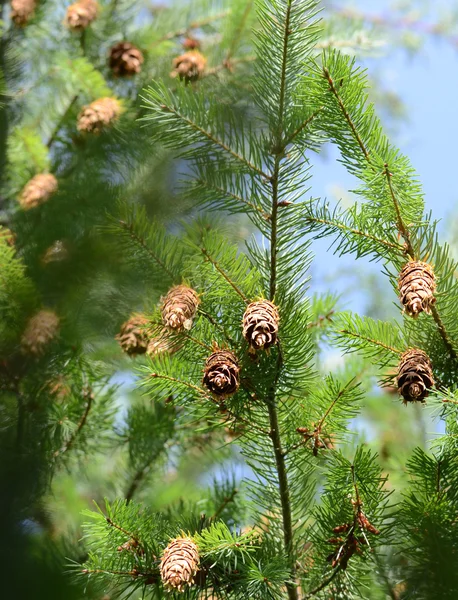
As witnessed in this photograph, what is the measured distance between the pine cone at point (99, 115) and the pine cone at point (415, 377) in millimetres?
815

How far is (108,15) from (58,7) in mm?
123

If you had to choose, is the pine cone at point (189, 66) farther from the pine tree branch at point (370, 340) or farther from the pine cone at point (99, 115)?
the pine tree branch at point (370, 340)

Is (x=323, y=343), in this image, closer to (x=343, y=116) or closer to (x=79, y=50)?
(x=343, y=116)

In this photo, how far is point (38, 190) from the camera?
4.69ft

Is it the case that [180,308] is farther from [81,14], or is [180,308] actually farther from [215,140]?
[81,14]

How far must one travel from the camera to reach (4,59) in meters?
1.61

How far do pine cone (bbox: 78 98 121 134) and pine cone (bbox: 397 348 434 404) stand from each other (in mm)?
815

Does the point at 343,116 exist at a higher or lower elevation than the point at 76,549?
higher

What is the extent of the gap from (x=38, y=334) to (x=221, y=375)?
36 centimetres

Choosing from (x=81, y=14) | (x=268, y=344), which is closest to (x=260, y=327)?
(x=268, y=344)

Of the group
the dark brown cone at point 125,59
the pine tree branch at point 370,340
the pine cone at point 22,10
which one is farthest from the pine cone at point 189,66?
the pine tree branch at point 370,340

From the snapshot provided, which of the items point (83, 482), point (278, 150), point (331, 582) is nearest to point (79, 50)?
point (278, 150)

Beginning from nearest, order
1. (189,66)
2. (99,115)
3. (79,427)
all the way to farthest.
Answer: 1. (79,427)
2. (99,115)
3. (189,66)

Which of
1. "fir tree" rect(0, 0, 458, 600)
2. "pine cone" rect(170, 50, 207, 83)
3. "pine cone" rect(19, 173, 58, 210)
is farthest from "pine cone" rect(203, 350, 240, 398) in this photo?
"pine cone" rect(170, 50, 207, 83)
